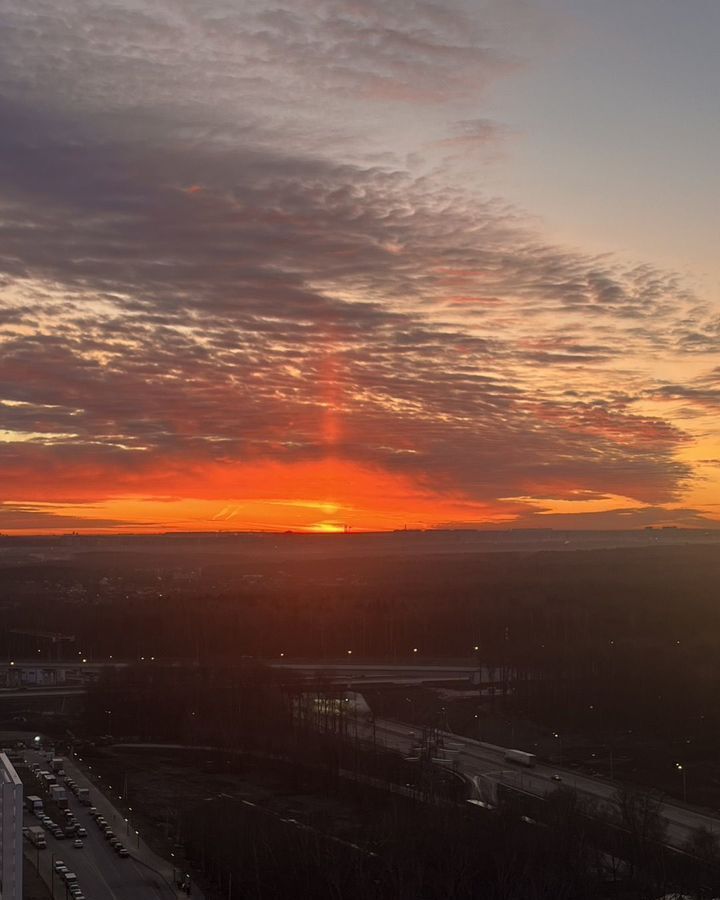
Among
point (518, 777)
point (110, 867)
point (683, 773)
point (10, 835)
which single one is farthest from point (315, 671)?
point (10, 835)

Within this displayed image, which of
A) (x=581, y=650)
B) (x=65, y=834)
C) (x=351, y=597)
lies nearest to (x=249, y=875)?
(x=65, y=834)

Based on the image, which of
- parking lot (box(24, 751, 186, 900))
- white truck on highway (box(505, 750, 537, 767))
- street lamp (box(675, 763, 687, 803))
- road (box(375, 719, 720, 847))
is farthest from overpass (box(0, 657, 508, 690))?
parking lot (box(24, 751, 186, 900))

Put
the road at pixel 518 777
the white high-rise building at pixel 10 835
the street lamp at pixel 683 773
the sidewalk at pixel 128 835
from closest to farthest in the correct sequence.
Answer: the white high-rise building at pixel 10 835, the sidewalk at pixel 128 835, the road at pixel 518 777, the street lamp at pixel 683 773

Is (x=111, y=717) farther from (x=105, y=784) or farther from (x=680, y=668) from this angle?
(x=680, y=668)

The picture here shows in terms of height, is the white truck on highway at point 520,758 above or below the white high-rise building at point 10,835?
below

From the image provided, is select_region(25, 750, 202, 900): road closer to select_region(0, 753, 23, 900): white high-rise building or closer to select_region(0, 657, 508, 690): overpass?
select_region(0, 753, 23, 900): white high-rise building

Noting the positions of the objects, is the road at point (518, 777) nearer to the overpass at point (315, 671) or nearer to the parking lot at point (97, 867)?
the parking lot at point (97, 867)

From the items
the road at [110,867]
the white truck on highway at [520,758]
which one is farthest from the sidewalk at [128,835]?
the white truck on highway at [520,758]
